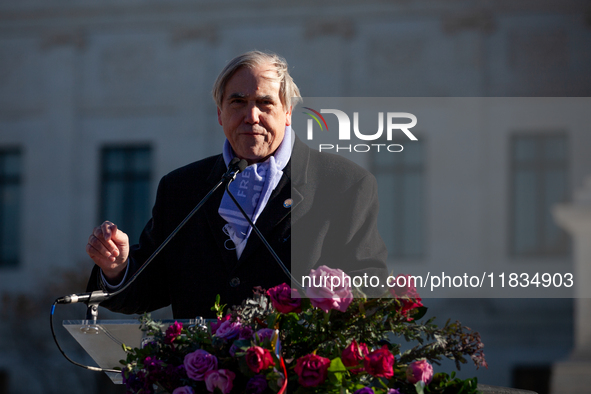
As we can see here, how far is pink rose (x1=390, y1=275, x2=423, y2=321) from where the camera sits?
1597mm

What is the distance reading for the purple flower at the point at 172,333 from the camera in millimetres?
1628

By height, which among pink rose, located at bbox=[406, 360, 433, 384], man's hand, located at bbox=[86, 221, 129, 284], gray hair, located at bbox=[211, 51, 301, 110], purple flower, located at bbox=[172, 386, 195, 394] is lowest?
purple flower, located at bbox=[172, 386, 195, 394]

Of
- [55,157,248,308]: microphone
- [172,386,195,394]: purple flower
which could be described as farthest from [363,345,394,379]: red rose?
[55,157,248,308]: microphone

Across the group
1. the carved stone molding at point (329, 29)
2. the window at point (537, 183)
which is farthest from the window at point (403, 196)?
the carved stone molding at point (329, 29)

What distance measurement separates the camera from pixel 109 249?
6.95ft

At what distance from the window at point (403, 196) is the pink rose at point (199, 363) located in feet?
35.4

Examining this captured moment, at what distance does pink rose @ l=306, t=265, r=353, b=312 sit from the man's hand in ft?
2.19

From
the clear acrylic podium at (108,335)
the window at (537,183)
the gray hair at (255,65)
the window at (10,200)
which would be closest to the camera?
the clear acrylic podium at (108,335)

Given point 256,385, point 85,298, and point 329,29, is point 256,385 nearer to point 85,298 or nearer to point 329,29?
point 85,298

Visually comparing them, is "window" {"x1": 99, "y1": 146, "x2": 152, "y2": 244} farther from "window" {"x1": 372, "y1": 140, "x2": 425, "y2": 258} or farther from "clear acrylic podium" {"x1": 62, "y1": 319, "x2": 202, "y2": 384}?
"clear acrylic podium" {"x1": 62, "y1": 319, "x2": 202, "y2": 384}

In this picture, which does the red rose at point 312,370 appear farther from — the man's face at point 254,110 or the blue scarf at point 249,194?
the man's face at point 254,110

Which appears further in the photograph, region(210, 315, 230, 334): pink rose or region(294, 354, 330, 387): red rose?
region(210, 315, 230, 334): pink rose

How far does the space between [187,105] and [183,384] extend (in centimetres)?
1305

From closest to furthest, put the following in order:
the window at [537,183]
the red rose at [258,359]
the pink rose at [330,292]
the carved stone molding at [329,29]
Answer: the red rose at [258,359]
the pink rose at [330,292]
the window at [537,183]
the carved stone molding at [329,29]
